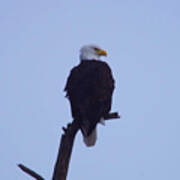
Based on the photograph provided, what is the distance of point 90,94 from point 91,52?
5.08 feet

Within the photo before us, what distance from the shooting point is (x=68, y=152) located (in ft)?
10.6

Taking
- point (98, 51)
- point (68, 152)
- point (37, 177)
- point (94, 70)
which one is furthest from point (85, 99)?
point (98, 51)

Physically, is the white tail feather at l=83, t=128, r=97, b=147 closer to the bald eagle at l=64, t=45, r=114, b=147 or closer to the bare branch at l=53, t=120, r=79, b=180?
the bald eagle at l=64, t=45, r=114, b=147

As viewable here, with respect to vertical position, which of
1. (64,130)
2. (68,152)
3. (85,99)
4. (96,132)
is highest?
(85,99)

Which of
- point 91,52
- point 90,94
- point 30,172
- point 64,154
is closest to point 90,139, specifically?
point 90,94

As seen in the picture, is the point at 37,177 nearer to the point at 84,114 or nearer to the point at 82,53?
the point at 84,114

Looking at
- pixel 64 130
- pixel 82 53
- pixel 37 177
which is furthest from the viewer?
pixel 82 53

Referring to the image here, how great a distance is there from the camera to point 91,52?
17.8 feet

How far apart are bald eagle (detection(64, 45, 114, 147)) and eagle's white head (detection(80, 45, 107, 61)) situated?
665 millimetres

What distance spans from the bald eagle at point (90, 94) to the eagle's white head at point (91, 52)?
665 millimetres

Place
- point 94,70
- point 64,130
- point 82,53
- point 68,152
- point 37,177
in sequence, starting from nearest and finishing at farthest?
point 37,177 → point 68,152 → point 64,130 → point 94,70 → point 82,53

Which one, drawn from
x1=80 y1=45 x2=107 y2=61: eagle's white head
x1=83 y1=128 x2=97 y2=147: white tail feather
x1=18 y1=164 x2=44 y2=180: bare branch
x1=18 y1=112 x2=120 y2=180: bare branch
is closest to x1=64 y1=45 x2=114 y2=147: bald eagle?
x1=83 y1=128 x2=97 y2=147: white tail feather

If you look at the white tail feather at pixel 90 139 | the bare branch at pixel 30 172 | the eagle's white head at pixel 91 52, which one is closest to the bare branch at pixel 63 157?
the bare branch at pixel 30 172

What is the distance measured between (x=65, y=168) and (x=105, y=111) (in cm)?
108
